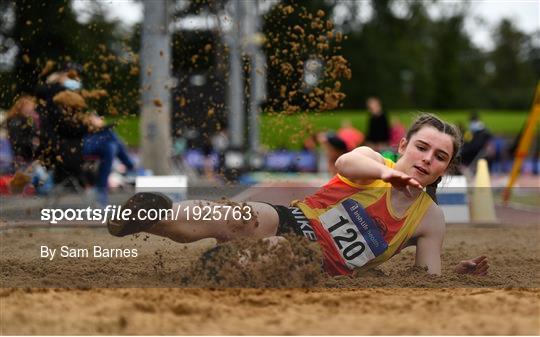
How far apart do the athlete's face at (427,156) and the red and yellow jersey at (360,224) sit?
133 millimetres

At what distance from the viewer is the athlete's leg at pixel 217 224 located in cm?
534

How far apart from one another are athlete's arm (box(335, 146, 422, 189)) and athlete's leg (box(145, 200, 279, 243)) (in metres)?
0.50

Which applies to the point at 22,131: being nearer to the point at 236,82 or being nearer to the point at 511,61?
the point at 236,82

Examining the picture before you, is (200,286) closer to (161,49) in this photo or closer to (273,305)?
(273,305)

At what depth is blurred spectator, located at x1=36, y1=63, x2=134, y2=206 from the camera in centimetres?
966

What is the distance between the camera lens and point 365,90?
190 feet

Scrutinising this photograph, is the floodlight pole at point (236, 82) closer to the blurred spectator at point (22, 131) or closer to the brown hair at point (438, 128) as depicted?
the blurred spectator at point (22, 131)

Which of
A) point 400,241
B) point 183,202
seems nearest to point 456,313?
point 400,241

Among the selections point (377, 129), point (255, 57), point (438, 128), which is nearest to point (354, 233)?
point (438, 128)

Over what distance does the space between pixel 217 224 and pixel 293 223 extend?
0.43 metres

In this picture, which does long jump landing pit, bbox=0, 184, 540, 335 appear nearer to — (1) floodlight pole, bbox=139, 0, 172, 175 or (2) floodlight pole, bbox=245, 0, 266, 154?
(2) floodlight pole, bbox=245, 0, 266, 154

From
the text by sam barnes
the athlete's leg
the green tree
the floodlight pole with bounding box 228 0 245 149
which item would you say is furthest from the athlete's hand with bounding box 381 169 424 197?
the green tree

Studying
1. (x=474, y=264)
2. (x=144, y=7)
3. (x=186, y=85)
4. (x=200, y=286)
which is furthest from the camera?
(x=144, y=7)

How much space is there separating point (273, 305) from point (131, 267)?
1.11 m
